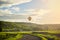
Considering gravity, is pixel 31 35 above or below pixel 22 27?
below

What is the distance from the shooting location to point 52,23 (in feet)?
6.84

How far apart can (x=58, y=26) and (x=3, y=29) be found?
707mm

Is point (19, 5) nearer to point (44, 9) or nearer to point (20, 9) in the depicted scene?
point (20, 9)

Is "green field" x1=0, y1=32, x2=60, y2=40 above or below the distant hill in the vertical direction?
below

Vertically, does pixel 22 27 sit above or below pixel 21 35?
above

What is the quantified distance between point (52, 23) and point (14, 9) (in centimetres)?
52

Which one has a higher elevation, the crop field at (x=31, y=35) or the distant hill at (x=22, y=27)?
the distant hill at (x=22, y=27)

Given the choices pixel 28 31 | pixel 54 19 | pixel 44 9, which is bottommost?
pixel 28 31

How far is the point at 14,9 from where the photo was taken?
2.11 meters

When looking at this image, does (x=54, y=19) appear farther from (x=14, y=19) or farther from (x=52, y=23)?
(x=14, y=19)

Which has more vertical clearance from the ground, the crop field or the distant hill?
the distant hill

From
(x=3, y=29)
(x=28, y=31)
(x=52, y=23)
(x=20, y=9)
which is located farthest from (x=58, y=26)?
(x=3, y=29)

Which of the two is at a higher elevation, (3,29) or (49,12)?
Result: (49,12)

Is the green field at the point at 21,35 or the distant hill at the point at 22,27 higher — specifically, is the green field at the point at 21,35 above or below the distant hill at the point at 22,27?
below
